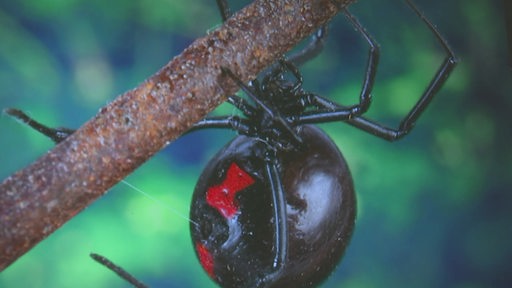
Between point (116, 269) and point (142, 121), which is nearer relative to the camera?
point (142, 121)

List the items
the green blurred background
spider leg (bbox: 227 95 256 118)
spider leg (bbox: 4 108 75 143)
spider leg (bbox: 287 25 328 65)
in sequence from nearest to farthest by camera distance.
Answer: spider leg (bbox: 4 108 75 143), spider leg (bbox: 227 95 256 118), spider leg (bbox: 287 25 328 65), the green blurred background

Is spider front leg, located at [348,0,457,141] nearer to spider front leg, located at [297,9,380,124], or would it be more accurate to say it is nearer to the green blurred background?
spider front leg, located at [297,9,380,124]

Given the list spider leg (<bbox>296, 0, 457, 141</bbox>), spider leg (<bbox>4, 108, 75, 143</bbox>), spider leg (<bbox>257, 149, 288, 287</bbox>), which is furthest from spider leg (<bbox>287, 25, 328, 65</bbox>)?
spider leg (<bbox>4, 108, 75, 143</bbox>)

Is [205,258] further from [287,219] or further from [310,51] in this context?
[310,51]

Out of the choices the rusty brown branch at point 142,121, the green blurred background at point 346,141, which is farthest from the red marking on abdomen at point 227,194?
the green blurred background at point 346,141

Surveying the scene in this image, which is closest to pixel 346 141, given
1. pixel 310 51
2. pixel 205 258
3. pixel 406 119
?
pixel 310 51
